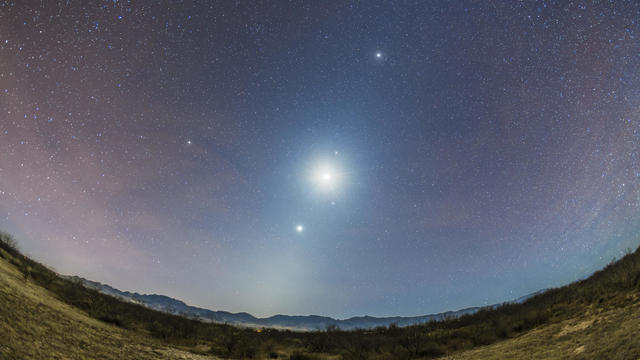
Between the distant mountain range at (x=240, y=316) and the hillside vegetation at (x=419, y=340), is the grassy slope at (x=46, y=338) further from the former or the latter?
the distant mountain range at (x=240, y=316)

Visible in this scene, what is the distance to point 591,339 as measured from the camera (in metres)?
3.81

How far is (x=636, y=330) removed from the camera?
337cm

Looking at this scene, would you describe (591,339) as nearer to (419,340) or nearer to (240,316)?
(419,340)

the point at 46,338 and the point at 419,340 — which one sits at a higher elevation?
the point at 46,338

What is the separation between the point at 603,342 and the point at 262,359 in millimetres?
8478

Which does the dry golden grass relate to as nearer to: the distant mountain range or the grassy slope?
the grassy slope

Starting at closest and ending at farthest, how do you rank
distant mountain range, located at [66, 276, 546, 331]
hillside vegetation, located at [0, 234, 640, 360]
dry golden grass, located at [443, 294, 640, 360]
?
dry golden grass, located at [443, 294, 640, 360] → hillside vegetation, located at [0, 234, 640, 360] → distant mountain range, located at [66, 276, 546, 331]

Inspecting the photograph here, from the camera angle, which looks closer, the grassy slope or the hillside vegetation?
the grassy slope

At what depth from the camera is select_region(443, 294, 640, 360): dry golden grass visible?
124 inches

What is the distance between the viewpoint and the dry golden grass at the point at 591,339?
3.15 meters

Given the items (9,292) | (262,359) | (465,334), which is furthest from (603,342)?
(9,292)

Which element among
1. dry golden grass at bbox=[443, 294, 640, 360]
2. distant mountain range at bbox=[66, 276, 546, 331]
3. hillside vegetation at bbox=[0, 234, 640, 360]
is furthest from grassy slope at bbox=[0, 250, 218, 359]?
distant mountain range at bbox=[66, 276, 546, 331]

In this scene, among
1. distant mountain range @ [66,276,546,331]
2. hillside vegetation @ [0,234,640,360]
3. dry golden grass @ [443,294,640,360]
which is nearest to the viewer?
dry golden grass @ [443,294,640,360]

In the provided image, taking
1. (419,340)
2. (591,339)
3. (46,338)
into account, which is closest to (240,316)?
(419,340)
